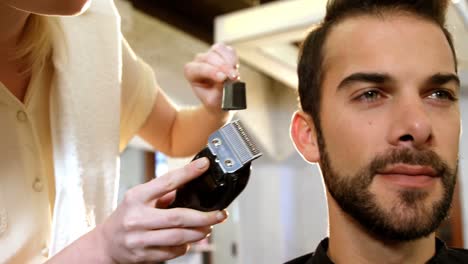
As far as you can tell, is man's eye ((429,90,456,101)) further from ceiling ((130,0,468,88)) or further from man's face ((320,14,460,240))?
ceiling ((130,0,468,88))

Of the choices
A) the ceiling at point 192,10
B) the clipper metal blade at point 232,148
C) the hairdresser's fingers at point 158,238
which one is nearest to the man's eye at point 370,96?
the clipper metal blade at point 232,148

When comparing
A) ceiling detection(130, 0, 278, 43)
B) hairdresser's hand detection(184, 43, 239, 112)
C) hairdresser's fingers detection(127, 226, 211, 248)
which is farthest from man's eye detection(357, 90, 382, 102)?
ceiling detection(130, 0, 278, 43)

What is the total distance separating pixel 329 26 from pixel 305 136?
0.24 meters

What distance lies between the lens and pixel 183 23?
2.93 metres

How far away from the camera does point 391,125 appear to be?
2.99 feet

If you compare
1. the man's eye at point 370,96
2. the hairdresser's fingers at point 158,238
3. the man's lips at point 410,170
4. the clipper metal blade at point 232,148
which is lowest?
the man's lips at point 410,170

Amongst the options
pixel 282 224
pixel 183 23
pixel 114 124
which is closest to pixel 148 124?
pixel 114 124

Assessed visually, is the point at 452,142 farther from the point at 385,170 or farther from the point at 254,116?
the point at 254,116

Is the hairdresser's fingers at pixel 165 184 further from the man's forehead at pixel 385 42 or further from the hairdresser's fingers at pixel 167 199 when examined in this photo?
the man's forehead at pixel 385 42

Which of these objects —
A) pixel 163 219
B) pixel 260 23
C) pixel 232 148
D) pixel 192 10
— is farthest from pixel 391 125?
pixel 192 10

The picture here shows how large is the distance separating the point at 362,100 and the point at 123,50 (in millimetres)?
507

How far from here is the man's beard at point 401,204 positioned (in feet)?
2.91

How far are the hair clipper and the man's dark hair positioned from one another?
1.34 ft

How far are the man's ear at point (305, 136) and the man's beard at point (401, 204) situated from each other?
0.48 ft
